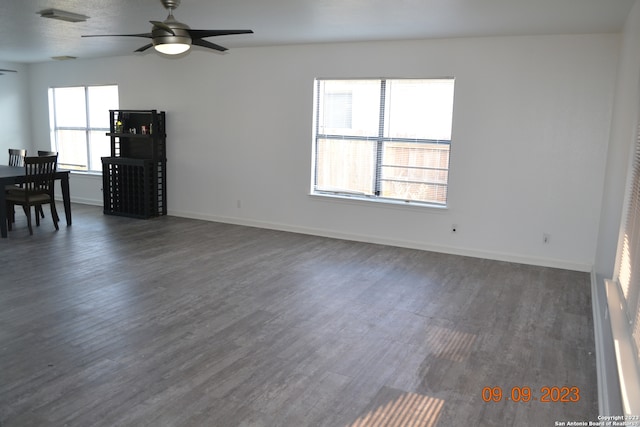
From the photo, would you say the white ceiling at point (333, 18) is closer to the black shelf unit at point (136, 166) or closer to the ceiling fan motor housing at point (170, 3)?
the ceiling fan motor housing at point (170, 3)

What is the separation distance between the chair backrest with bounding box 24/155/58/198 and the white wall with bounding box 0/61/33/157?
3286 mm

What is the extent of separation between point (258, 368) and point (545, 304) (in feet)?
8.52

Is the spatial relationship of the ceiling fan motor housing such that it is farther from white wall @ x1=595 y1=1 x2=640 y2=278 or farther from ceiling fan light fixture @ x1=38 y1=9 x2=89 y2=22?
white wall @ x1=595 y1=1 x2=640 y2=278

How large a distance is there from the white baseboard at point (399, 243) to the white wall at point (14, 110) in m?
3.70

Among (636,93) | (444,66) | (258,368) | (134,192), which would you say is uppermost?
(444,66)

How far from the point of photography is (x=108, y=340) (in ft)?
10.6

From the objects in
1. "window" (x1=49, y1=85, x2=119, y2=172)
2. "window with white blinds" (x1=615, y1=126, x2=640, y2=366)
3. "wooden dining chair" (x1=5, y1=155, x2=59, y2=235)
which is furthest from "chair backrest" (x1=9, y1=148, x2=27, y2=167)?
"window with white blinds" (x1=615, y1=126, x2=640, y2=366)

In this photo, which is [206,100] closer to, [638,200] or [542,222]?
[542,222]

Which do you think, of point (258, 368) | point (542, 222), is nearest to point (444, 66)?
point (542, 222)

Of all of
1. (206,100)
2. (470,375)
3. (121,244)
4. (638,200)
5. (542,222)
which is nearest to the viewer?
(638,200)

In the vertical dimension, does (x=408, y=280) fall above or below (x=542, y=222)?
below

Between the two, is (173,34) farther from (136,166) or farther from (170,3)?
(136,166)

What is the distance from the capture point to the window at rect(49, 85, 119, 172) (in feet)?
27.3

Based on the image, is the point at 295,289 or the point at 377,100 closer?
the point at 295,289
